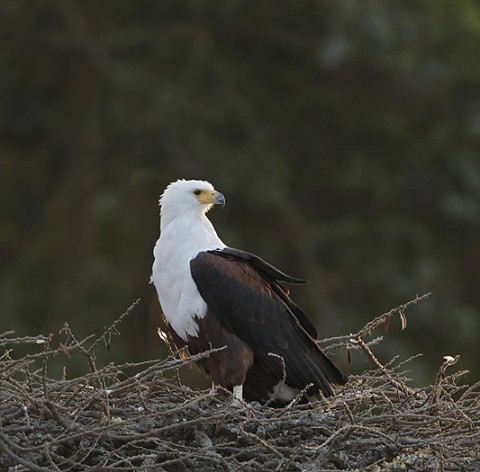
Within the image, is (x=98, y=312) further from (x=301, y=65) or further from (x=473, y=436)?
(x=473, y=436)

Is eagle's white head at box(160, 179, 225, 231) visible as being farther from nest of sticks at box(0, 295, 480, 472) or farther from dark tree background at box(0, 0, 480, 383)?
dark tree background at box(0, 0, 480, 383)

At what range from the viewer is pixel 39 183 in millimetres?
17047

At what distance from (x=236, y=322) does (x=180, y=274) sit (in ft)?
1.06

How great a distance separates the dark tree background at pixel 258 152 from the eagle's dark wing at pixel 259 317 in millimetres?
6997

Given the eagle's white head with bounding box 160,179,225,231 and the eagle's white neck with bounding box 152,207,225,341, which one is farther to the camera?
the eagle's white head with bounding box 160,179,225,231

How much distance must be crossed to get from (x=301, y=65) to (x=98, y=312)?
3393 millimetres

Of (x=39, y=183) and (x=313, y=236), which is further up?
(x=39, y=183)

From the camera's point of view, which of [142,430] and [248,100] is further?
[248,100]

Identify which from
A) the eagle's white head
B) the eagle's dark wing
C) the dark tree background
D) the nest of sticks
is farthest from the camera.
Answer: the dark tree background

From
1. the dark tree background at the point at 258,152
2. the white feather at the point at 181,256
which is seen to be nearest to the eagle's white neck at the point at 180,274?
the white feather at the point at 181,256

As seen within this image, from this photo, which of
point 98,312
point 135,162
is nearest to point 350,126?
point 135,162

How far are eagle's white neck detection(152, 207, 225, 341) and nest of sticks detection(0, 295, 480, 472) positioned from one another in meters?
0.79

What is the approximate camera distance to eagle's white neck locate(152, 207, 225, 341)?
7.32 meters

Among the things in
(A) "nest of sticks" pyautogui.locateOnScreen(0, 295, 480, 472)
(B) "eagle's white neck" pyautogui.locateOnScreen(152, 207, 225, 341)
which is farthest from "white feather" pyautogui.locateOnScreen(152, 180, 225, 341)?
(A) "nest of sticks" pyautogui.locateOnScreen(0, 295, 480, 472)
